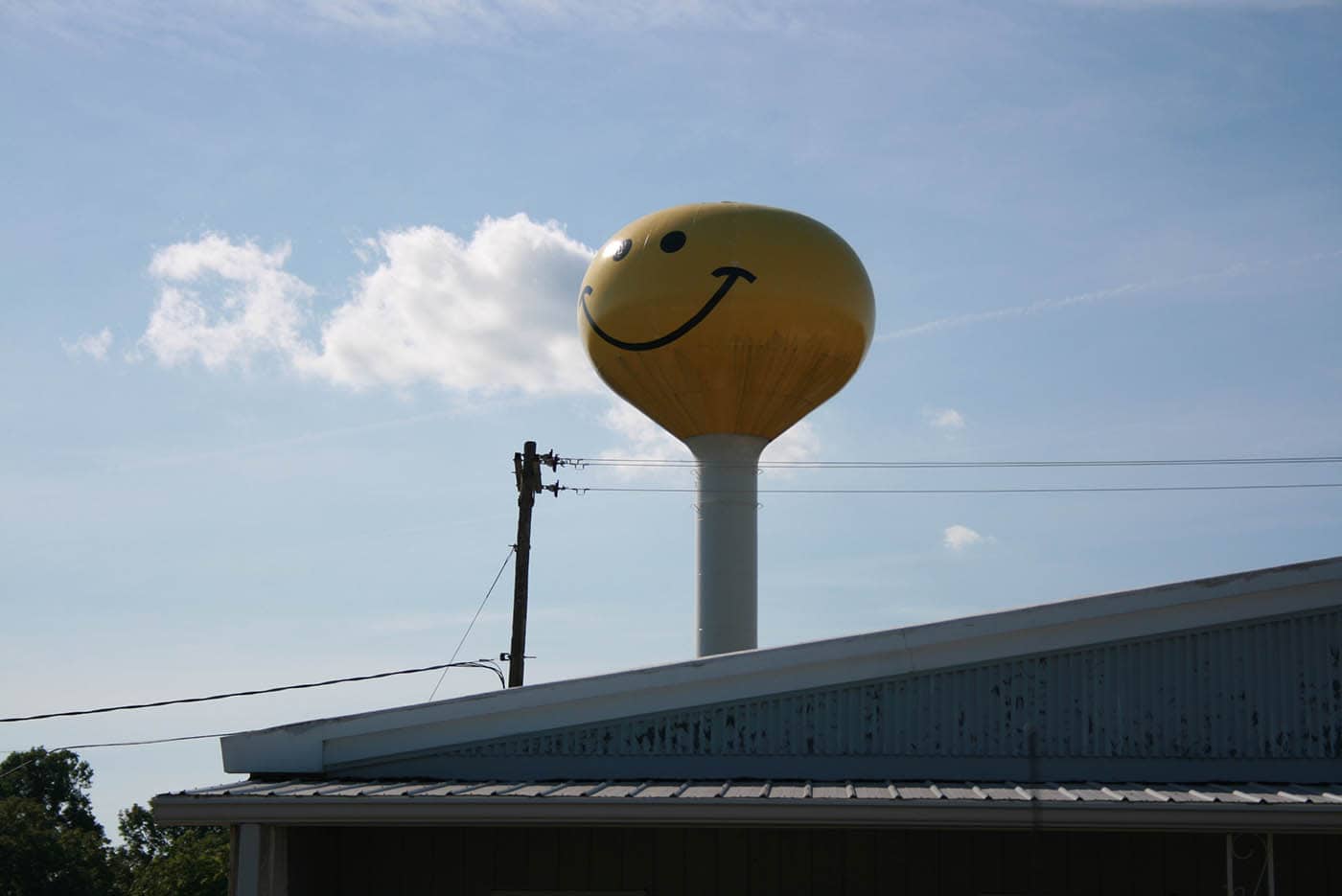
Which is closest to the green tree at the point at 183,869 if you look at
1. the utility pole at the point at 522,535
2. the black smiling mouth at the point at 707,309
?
the utility pole at the point at 522,535

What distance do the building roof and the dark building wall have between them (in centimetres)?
89

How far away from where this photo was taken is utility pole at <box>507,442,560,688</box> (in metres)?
21.5

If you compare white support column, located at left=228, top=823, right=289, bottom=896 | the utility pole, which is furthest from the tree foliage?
white support column, located at left=228, top=823, right=289, bottom=896

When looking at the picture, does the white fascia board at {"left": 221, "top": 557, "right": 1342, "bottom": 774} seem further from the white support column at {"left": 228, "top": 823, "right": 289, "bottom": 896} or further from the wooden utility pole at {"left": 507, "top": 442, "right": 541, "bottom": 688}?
the wooden utility pole at {"left": 507, "top": 442, "right": 541, "bottom": 688}

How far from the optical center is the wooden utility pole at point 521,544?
21531mm

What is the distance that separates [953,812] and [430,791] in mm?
3682

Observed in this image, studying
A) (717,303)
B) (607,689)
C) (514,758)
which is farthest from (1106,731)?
(717,303)

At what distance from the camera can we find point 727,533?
19.6 m

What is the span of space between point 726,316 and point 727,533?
2.95m

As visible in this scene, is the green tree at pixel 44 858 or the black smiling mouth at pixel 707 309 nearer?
the black smiling mouth at pixel 707 309

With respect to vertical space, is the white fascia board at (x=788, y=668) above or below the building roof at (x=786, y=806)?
above

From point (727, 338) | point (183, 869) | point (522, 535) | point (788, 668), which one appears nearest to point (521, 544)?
point (522, 535)

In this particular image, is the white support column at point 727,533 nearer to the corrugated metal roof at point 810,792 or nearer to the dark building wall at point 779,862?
the dark building wall at point 779,862

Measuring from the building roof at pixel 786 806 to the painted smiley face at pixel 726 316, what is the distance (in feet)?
27.2
